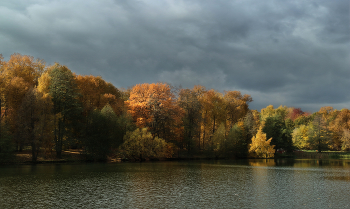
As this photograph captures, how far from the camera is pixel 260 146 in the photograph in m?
76.3

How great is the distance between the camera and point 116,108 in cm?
7125

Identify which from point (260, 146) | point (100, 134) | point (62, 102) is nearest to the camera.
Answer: point (62, 102)

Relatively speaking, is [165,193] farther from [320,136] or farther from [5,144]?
[320,136]

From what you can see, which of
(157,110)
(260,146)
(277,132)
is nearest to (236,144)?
(260,146)

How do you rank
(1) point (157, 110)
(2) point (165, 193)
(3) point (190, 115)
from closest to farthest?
(2) point (165, 193), (1) point (157, 110), (3) point (190, 115)

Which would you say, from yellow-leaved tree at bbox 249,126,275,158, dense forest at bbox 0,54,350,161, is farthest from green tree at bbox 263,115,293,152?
yellow-leaved tree at bbox 249,126,275,158

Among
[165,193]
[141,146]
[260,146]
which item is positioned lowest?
[165,193]

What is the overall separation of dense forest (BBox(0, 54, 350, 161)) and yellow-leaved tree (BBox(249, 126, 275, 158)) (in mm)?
249

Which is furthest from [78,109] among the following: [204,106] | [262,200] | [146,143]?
[262,200]

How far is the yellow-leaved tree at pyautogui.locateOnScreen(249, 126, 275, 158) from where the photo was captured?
75.8 metres

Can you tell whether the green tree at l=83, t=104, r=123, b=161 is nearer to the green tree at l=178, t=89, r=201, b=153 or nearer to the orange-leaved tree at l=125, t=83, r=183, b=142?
the orange-leaved tree at l=125, t=83, r=183, b=142

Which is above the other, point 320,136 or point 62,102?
point 62,102

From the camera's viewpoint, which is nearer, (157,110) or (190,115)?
(157,110)

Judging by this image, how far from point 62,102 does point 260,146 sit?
49.2m
